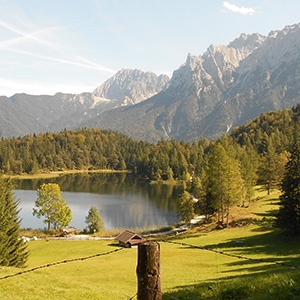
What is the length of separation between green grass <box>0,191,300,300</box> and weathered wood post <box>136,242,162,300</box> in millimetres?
2626

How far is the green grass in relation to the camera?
39.7 ft

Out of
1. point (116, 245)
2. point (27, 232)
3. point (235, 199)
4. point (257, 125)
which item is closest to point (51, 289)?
point (116, 245)

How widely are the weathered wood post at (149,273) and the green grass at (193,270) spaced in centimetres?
263

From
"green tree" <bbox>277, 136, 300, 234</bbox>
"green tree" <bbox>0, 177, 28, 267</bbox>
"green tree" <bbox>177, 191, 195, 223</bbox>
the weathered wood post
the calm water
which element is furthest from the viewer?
the calm water

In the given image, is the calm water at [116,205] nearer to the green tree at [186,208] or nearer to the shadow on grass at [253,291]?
the green tree at [186,208]

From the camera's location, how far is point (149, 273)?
5355 millimetres

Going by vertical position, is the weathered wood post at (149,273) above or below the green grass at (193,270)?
above

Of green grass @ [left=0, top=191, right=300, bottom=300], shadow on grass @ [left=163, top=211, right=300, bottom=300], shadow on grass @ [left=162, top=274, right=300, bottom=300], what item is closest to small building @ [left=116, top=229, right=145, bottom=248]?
green grass @ [left=0, top=191, right=300, bottom=300]

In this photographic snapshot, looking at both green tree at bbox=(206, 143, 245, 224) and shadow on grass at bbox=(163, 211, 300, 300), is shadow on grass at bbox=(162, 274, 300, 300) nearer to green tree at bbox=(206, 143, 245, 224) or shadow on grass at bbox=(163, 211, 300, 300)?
shadow on grass at bbox=(163, 211, 300, 300)

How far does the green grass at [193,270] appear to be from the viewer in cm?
1209

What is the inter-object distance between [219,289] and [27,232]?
6745 centimetres

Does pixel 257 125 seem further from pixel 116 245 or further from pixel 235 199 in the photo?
pixel 116 245

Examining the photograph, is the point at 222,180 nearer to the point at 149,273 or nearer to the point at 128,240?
the point at 128,240

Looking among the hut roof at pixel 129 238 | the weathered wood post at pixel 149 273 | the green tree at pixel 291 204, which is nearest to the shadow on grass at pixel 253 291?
the weathered wood post at pixel 149 273
